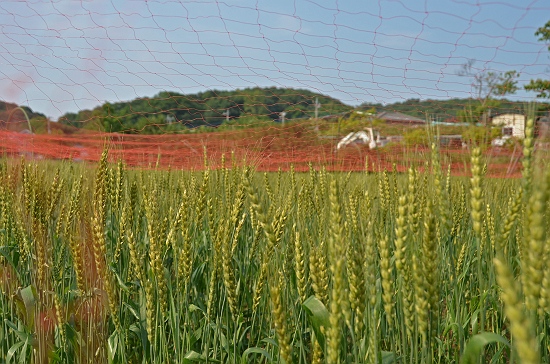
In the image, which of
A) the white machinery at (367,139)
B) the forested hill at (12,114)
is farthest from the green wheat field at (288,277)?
the forested hill at (12,114)

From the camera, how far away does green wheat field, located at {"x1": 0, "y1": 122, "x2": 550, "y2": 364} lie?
41.7 inches

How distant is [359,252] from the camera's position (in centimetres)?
119

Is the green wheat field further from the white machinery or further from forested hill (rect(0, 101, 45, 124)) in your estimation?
forested hill (rect(0, 101, 45, 124))

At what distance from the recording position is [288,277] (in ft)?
6.00

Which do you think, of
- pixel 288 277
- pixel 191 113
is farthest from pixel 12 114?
pixel 288 277

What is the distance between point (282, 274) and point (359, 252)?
462 mm

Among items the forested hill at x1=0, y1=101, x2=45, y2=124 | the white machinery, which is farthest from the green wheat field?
the forested hill at x1=0, y1=101, x2=45, y2=124

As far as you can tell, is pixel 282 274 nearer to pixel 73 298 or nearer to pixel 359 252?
pixel 359 252

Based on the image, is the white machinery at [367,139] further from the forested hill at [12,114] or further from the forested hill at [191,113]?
the forested hill at [12,114]

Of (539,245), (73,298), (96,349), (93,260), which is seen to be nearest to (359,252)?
(539,245)

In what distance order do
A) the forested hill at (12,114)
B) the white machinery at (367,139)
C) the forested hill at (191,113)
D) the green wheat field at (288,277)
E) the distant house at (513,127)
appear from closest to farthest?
the green wheat field at (288,277) → the distant house at (513,127) → the white machinery at (367,139) → the forested hill at (12,114) → the forested hill at (191,113)

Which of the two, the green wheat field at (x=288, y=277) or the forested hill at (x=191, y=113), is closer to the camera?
the green wheat field at (x=288, y=277)

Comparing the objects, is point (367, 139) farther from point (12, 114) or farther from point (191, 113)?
point (12, 114)

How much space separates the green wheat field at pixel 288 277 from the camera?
106cm
